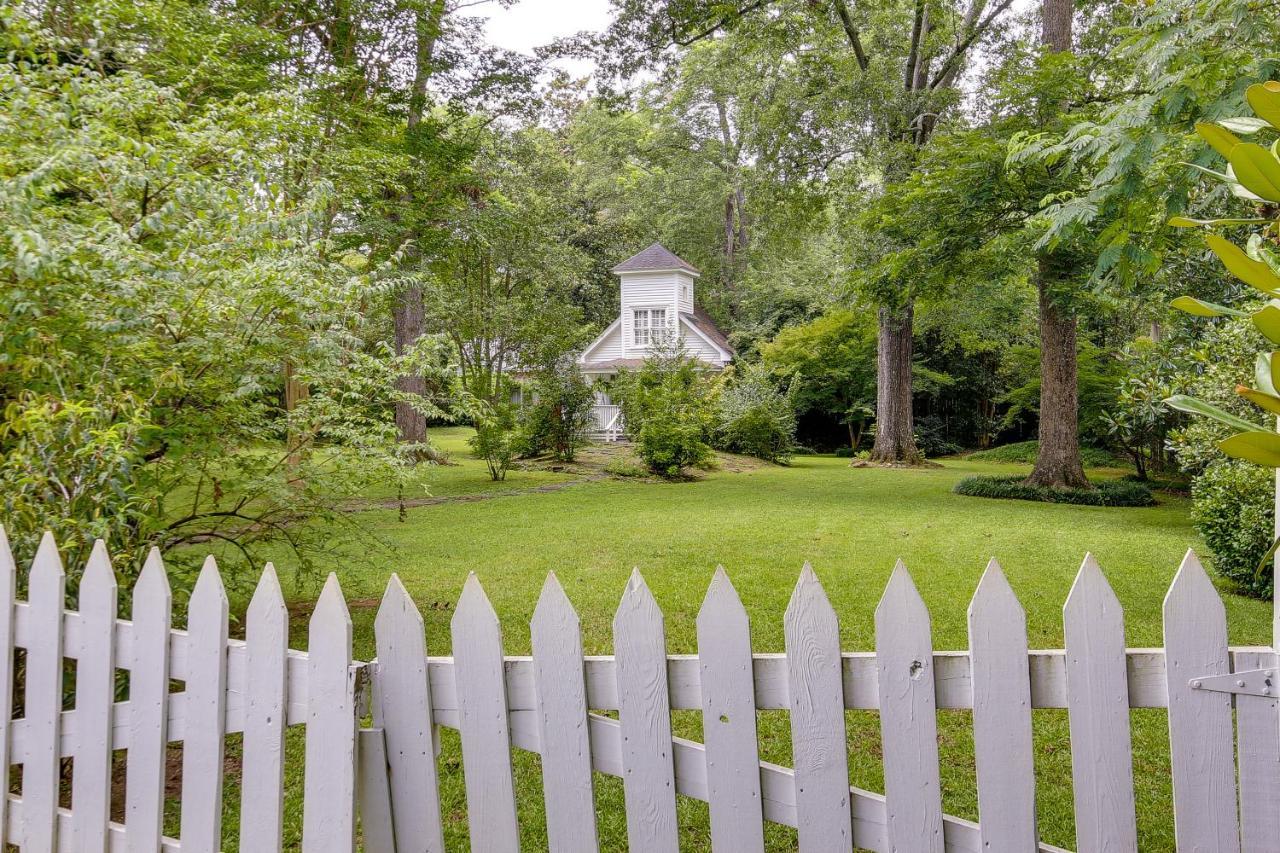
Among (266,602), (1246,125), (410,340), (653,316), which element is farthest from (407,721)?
(653,316)

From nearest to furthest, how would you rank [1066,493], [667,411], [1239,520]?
1. [1239,520]
2. [1066,493]
3. [667,411]

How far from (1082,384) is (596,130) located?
66.7ft

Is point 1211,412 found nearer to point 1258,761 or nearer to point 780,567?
point 1258,761

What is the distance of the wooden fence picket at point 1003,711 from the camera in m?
1.57

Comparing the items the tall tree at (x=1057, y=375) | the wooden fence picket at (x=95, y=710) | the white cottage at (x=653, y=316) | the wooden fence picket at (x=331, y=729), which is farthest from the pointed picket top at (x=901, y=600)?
the white cottage at (x=653, y=316)

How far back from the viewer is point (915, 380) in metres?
23.4

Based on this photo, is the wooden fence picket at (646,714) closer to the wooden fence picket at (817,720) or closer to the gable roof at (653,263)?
the wooden fence picket at (817,720)

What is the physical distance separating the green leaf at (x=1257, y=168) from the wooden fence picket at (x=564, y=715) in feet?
4.78

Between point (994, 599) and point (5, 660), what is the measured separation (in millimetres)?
2690

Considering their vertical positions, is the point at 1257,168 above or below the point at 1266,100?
below

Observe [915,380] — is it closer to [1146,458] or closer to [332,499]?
[1146,458]

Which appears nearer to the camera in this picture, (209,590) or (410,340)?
(209,590)

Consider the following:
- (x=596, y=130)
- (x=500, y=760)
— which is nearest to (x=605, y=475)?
(x=500, y=760)

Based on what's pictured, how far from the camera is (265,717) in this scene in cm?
183
